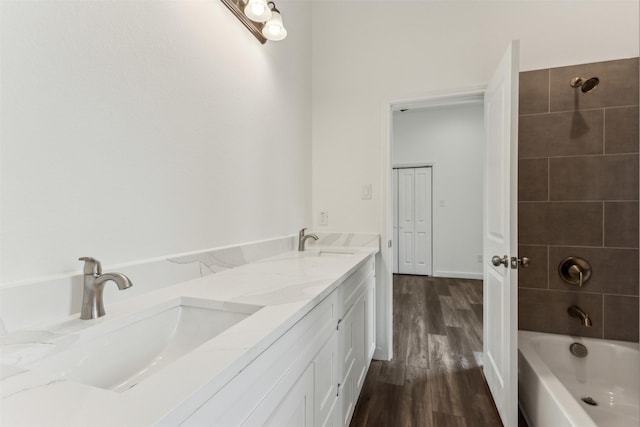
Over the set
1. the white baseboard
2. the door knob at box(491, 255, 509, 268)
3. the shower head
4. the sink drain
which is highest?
the shower head

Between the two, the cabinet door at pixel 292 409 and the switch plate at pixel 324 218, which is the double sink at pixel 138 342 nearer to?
the cabinet door at pixel 292 409

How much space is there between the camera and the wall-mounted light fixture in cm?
141

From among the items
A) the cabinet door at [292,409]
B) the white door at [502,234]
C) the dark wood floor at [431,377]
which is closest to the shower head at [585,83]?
the white door at [502,234]

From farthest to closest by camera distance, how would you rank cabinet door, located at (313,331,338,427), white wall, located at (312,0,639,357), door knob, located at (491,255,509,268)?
1. white wall, located at (312,0,639,357)
2. door knob, located at (491,255,509,268)
3. cabinet door, located at (313,331,338,427)

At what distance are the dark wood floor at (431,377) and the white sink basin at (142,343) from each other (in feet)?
3.77

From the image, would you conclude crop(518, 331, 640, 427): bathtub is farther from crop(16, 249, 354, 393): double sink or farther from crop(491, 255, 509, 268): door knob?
crop(16, 249, 354, 393): double sink

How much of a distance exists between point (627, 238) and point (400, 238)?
3403 mm

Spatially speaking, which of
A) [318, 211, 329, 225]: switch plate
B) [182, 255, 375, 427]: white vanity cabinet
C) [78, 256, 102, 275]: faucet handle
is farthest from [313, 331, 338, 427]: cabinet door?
[318, 211, 329, 225]: switch plate

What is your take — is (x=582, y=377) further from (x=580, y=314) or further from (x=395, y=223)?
(x=395, y=223)

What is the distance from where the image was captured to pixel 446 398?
177cm

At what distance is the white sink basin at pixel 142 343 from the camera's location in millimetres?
641

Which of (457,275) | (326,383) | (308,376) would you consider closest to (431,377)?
(326,383)

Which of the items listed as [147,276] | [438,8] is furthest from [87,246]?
[438,8]

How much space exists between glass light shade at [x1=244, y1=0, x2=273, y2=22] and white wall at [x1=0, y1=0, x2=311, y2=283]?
0.09 metres
